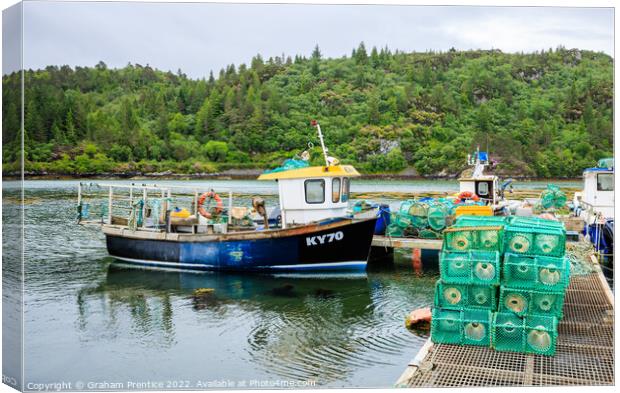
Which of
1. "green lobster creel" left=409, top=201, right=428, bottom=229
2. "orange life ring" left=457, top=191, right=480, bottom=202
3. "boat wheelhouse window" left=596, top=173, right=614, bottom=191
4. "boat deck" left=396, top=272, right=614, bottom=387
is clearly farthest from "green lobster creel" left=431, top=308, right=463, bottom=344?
"orange life ring" left=457, top=191, right=480, bottom=202

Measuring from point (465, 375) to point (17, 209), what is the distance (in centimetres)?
516

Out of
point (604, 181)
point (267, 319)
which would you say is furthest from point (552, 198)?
point (267, 319)

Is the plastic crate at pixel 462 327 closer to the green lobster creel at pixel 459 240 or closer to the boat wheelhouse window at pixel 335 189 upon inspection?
the green lobster creel at pixel 459 240

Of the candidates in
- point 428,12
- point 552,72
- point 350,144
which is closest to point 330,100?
point 350,144

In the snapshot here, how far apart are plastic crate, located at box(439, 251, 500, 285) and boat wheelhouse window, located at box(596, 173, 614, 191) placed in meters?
9.68

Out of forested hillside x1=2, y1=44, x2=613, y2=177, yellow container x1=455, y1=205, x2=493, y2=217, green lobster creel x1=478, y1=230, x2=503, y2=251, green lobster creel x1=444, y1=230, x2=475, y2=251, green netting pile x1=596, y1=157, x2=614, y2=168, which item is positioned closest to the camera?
green lobster creel x1=478, y1=230, x2=503, y2=251

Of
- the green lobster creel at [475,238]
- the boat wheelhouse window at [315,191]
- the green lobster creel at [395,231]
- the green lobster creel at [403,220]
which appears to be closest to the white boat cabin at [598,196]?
the green lobster creel at [403,220]

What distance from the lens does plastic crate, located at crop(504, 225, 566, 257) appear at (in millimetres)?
8359

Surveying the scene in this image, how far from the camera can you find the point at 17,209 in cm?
743

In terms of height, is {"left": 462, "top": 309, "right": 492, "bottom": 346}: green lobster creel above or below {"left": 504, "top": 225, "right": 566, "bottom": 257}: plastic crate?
below

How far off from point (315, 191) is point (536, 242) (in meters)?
7.68

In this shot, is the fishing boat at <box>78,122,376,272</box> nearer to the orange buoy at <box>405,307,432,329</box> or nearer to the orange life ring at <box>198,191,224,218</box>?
the orange life ring at <box>198,191,224,218</box>

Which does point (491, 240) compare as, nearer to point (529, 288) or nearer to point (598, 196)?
point (529, 288)

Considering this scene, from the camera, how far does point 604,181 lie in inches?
681
